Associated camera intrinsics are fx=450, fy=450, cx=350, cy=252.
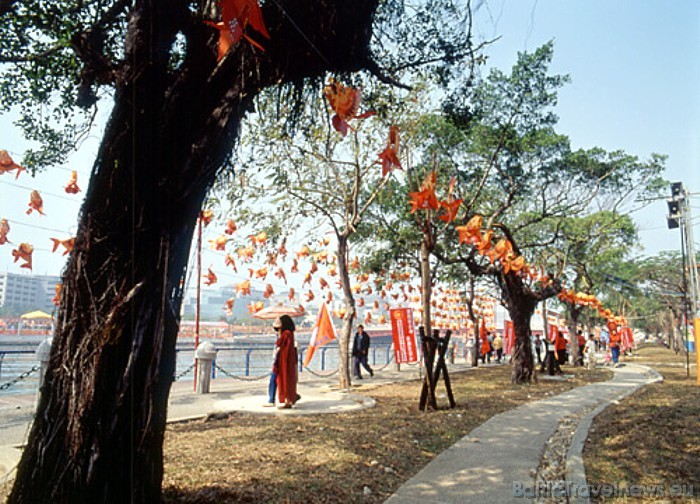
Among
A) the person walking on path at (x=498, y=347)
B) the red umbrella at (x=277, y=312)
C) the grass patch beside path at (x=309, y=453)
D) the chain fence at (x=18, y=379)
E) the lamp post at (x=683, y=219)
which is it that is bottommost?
the person walking on path at (x=498, y=347)

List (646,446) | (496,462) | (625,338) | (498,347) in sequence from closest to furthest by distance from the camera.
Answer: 1. (496,462)
2. (646,446)
3. (498,347)
4. (625,338)

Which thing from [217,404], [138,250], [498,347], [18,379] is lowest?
[498,347]

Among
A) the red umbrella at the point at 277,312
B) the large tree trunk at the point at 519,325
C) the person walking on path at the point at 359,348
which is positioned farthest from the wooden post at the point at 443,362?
the red umbrella at the point at 277,312

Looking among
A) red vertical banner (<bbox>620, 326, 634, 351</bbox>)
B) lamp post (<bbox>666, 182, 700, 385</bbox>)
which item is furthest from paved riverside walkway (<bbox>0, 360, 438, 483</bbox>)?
red vertical banner (<bbox>620, 326, 634, 351</bbox>)

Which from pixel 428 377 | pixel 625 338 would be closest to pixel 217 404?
pixel 428 377

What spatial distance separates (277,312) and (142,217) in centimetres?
1203

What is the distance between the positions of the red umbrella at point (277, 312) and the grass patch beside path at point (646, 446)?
347 inches

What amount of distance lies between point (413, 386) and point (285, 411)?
5476mm

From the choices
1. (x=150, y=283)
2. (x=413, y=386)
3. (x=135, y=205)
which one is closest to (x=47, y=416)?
(x=150, y=283)

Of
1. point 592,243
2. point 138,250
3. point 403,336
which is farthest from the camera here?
point 592,243

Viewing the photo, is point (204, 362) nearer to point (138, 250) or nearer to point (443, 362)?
point (443, 362)

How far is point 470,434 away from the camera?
6180 mm

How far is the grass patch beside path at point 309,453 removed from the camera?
3.69m

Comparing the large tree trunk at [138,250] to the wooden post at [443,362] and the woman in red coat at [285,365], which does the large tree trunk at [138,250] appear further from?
the wooden post at [443,362]
